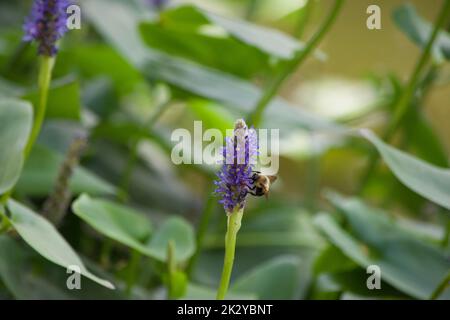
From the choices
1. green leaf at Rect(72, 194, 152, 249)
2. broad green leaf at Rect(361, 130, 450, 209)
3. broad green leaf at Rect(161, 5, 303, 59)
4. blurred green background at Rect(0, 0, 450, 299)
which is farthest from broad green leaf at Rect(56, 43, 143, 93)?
broad green leaf at Rect(361, 130, 450, 209)

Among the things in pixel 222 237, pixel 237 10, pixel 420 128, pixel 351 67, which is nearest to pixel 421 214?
pixel 420 128

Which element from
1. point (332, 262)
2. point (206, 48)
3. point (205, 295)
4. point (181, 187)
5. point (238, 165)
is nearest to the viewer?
point (238, 165)

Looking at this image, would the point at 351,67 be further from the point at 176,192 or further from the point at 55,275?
the point at 55,275

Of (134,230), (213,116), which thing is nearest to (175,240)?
(134,230)

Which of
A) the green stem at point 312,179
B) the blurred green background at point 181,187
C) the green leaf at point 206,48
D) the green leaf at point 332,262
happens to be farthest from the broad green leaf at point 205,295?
the green stem at point 312,179

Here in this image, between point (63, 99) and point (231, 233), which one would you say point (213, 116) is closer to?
point (63, 99)

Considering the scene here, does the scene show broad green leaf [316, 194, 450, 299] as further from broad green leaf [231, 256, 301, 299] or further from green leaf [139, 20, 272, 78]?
green leaf [139, 20, 272, 78]
